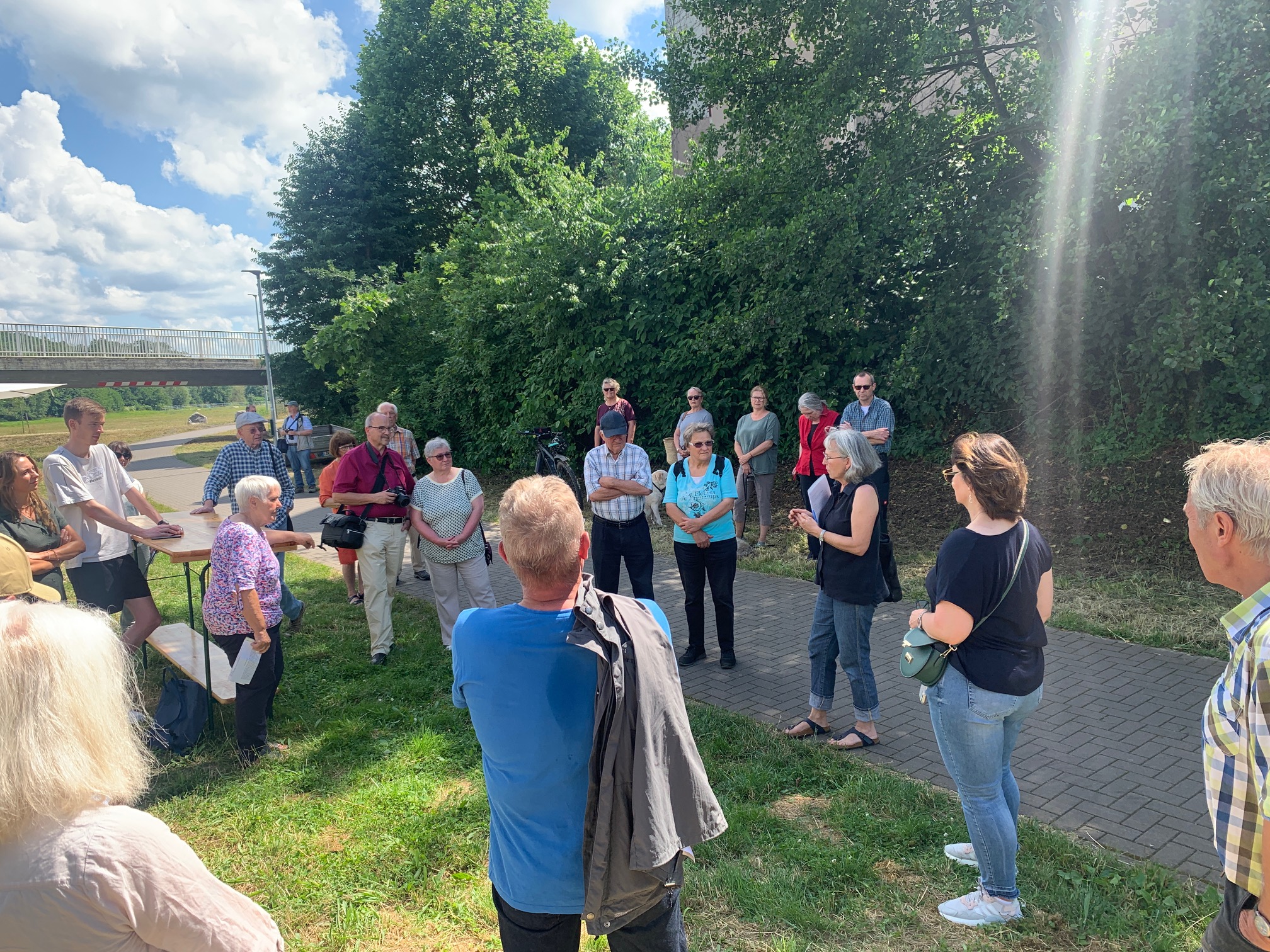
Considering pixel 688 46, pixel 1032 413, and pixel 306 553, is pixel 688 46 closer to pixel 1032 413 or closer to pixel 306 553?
pixel 1032 413

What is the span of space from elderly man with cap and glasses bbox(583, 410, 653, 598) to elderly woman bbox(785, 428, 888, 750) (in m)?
1.83

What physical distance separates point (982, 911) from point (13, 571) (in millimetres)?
4579

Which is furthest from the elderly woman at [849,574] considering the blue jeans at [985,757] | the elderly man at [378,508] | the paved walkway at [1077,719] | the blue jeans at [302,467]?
the blue jeans at [302,467]

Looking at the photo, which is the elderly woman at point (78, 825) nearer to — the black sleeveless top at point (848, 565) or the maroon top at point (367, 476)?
the black sleeveless top at point (848, 565)

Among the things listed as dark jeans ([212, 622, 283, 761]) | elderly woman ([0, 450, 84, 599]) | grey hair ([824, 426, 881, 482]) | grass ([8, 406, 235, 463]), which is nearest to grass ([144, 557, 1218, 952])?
dark jeans ([212, 622, 283, 761])

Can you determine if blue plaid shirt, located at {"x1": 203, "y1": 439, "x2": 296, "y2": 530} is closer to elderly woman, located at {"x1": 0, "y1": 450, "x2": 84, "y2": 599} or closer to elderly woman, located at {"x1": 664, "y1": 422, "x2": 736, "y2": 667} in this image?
elderly woman, located at {"x1": 0, "y1": 450, "x2": 84, "y2": 599}

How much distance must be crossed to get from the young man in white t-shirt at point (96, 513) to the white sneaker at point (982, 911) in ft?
16.7

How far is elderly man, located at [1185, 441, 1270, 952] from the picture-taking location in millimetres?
1705

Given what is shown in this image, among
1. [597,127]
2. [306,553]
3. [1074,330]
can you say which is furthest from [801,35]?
[597,127]

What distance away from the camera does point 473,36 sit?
88.1 feet

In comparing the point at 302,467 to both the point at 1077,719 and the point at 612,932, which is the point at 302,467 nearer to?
the point at 1077,719

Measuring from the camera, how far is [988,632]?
2.90 metres

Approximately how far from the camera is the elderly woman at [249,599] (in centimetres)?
447

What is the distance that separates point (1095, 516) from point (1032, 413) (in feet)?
4.86
